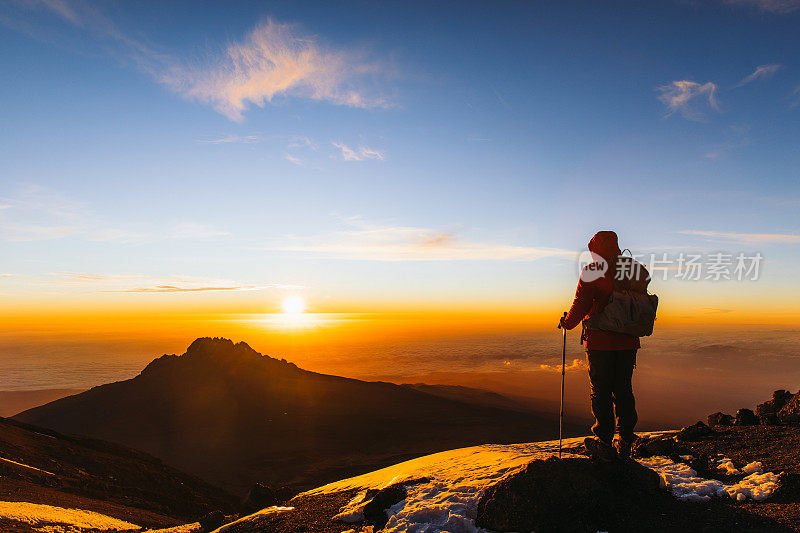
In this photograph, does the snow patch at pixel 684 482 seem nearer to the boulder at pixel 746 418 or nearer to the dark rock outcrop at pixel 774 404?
the boulder at pixel 746 418

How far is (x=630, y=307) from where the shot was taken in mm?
5246

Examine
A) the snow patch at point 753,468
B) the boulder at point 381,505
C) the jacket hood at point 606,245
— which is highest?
the jacket hood at point 606,245

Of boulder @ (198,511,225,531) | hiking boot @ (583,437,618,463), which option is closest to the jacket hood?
hiking boot @ (583,437,618,463)

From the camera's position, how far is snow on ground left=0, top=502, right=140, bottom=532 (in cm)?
841

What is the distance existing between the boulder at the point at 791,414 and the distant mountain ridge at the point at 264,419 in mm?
25673

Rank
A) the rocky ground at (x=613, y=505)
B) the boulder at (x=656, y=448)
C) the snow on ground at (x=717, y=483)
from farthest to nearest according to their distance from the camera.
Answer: the boulder at (x=656, y=448)
the snow on ground at (x=717, y=483)
the rocky ground at (x=613, y=505)

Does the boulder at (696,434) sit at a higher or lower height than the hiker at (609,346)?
lower

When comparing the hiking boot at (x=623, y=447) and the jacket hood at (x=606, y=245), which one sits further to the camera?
the jacket hood at (x=606, y=245)

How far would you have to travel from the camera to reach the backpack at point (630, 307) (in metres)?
5.25

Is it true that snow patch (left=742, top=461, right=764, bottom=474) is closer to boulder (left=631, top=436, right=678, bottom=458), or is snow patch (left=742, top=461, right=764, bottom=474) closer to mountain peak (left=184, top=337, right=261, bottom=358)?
boulder (left=631, top=436, right=678, bottom=458)

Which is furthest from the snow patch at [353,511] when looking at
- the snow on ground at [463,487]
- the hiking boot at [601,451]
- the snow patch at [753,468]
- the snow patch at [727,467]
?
the snow patch at [753,468]

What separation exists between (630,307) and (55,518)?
11.6 metres

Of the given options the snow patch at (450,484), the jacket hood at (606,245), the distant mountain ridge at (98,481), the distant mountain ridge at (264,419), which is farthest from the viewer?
the distant mountain ridge at (264,419)

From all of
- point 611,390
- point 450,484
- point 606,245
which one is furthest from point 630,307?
point 450,484
